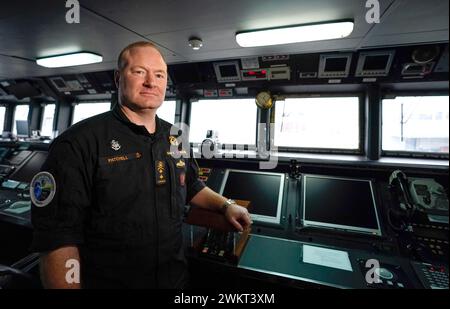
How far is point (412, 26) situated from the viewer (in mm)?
1519

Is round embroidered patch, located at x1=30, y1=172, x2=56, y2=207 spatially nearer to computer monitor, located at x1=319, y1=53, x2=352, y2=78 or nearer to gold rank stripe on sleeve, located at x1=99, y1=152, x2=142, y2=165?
gold rank stripe on sleeve, located at x1=99, y1=152, x2=142, y2=165

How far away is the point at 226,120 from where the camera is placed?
2926 millimetres

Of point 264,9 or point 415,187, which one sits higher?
point 264,9

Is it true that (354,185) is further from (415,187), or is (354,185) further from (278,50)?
(278,50)

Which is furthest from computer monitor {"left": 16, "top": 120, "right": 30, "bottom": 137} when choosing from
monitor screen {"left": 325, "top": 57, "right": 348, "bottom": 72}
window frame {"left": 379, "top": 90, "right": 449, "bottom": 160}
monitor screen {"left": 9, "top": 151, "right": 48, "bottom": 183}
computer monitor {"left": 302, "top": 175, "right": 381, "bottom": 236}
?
window frame {"left": 379, "top": 90, "right": 449, "bottom": 160}

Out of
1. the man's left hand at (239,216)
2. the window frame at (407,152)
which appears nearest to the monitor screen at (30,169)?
the man's left hand at (239,216)

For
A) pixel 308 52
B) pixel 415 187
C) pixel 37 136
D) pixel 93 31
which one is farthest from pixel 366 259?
pixel 37 136

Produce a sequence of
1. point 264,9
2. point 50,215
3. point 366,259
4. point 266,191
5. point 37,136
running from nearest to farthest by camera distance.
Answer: point 50,215
point 366,259
point 264,9
point 266,191
point 37,136

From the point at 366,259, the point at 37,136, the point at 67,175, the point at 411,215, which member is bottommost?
the point at 366,259

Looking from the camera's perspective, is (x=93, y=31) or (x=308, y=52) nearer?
(x=93, y=31)

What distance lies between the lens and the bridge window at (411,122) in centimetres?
212

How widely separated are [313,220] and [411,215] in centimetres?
59

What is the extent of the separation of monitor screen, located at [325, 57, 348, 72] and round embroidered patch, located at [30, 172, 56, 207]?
2447 millimetres

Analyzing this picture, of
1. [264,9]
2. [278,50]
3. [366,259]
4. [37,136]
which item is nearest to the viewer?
[366,259]
